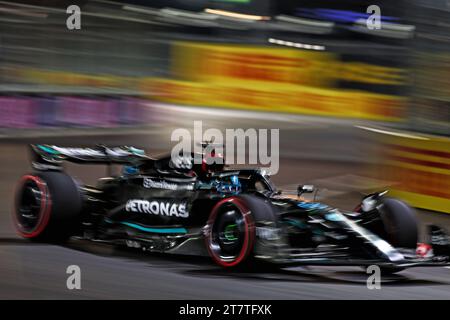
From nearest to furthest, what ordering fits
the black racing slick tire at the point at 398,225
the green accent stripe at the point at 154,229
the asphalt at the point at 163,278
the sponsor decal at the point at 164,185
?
the asphalt at the point at 163,278
the black racing slick tire at the point at 398,225
the green accent stripe at the point at 154,229
the sponsor decal at the point at 164,185

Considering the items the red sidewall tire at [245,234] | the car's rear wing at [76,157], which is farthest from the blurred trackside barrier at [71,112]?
the red sidewall tire at [245,234]

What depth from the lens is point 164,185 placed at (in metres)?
8.73

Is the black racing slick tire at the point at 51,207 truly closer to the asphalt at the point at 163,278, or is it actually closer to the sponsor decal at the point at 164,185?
the asphalt at the point at 163,278

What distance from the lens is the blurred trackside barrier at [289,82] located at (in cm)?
2284

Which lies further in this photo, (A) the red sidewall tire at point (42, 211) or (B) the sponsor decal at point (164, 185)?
(A) the red sidewall tire at point (42, 211)

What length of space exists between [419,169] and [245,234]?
5516 mm

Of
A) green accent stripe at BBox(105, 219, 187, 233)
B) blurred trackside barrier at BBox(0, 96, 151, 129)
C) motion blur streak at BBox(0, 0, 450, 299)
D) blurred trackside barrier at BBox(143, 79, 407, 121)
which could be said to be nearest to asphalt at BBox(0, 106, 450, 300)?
motion blur streak at BBox(0, 0, 450, 299)

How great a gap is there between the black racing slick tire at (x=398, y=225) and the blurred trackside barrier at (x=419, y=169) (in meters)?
4.10

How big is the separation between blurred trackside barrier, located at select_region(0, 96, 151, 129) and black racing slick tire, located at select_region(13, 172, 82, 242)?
897 cm

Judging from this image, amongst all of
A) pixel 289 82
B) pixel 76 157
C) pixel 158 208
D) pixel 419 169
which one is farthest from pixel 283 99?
pixel 158 208

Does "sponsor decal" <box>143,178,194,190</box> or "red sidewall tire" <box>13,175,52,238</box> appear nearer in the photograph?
"sponsor decal" <box>143,178,194,190</box>

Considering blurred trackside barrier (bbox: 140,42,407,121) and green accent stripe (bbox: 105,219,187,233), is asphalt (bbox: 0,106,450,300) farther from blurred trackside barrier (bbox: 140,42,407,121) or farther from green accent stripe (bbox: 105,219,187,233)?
blurred trackside barrier (bbox: 140,42,407,121)

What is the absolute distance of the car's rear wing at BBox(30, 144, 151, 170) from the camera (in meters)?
9.32
